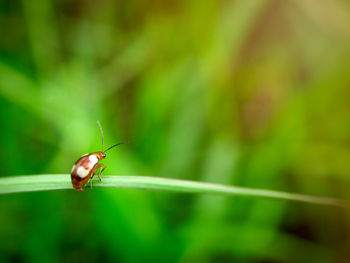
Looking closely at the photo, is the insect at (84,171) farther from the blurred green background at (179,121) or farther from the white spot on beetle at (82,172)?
the blurred green background at (179,121)

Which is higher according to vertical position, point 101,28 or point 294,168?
point 101,28

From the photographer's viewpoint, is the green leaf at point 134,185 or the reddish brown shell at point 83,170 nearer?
the green leaf at point 134,185

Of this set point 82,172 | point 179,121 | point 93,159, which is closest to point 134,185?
point 82,172

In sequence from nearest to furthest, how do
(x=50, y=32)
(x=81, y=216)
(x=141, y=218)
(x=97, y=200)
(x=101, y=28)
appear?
(x=97, y=200), (x=141, y=218), (x=81, y=216), (x=50, y=32), (x=101, y=28)

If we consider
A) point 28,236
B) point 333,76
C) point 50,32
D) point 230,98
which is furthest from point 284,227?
point 50,32

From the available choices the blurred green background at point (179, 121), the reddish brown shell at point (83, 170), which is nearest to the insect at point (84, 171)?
the reddish brown shell at point (83, 170)

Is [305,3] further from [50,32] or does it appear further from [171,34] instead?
[50,32]

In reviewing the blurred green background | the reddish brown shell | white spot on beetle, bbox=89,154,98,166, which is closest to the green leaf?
the reddish brown shell
